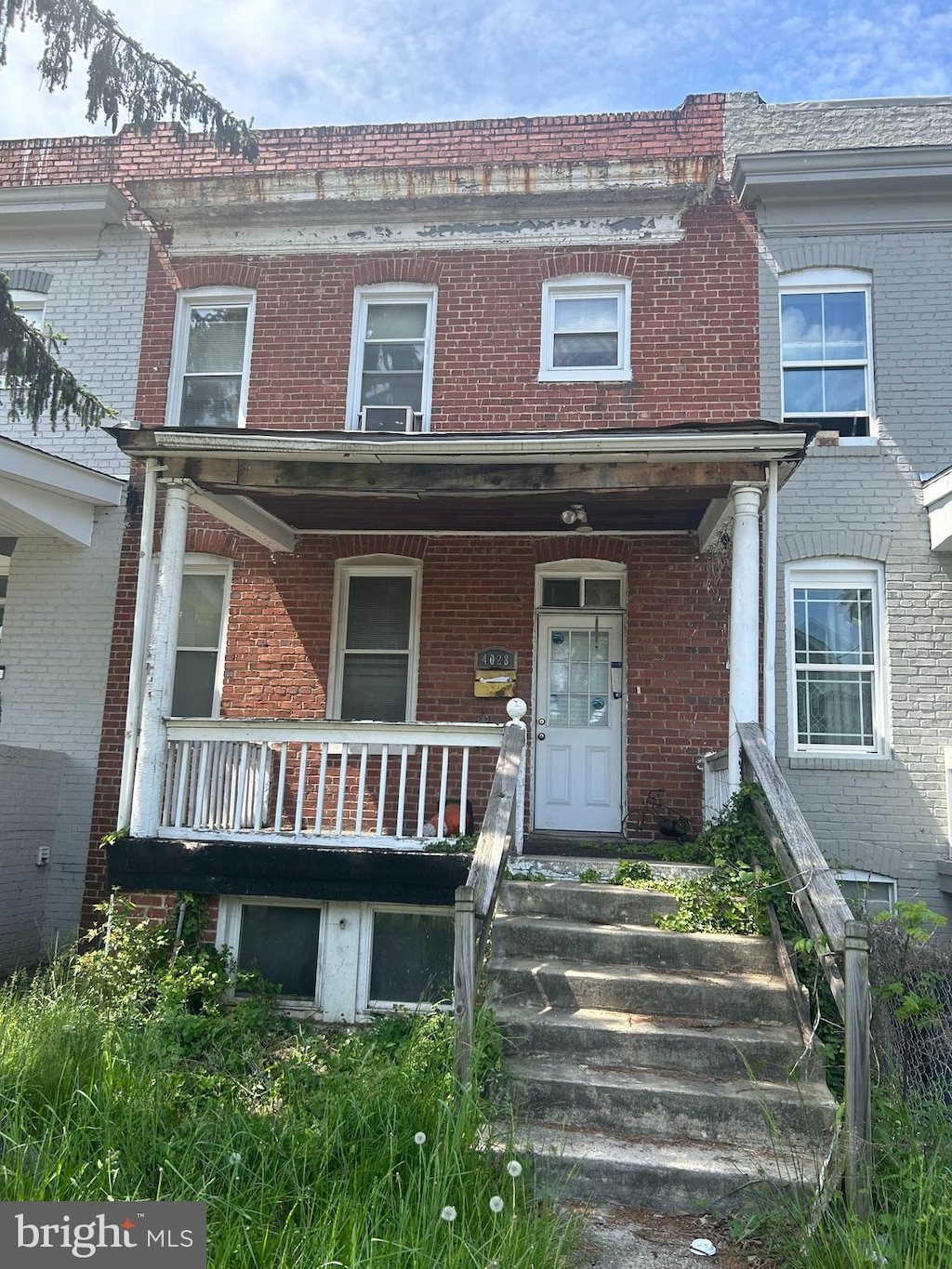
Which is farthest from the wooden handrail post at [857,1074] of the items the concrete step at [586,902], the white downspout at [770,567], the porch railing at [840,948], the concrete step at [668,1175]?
the white downspout at [770,567]

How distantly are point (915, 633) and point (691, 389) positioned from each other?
3145 mm

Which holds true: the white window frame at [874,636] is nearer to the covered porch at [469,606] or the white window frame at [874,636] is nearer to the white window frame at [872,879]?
the covered porch at [469,606]

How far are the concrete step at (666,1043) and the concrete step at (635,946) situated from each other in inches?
16.7

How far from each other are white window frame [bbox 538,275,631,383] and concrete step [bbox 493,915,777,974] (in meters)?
5.73

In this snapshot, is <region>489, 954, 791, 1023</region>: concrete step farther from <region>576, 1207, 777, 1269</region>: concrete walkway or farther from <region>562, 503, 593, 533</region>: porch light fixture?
<region>562, 503, 593, 533</region>: porch light fixture

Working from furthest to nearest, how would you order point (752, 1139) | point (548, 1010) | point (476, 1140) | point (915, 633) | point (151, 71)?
point (915, 633) → point (151, 71) → point (548, 1010) → point (752, 1139) → point (476, 1140)

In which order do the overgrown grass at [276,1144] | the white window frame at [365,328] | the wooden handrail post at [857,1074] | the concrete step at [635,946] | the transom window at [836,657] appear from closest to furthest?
the overgrown grass at [276,1144] → the wooden handrail post at [857,1074] → the concrete step at [635,946] → the transom window at [836,657] → the white window frame at [365,328]

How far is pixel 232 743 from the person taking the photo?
7.07 meters

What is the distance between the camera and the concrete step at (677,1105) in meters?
4.25

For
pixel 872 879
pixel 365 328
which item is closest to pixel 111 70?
pixel 365 328

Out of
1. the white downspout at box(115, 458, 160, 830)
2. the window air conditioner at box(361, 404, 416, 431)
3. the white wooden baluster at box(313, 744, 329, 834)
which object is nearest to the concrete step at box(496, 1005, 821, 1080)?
the white wooden baluster at box(313, 744, 329, 834)

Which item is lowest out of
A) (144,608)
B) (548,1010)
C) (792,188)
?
(548,1010)

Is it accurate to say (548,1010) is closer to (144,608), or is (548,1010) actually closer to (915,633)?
(144,608)

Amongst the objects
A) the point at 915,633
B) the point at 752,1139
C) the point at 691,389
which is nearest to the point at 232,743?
the point at 752,1139
